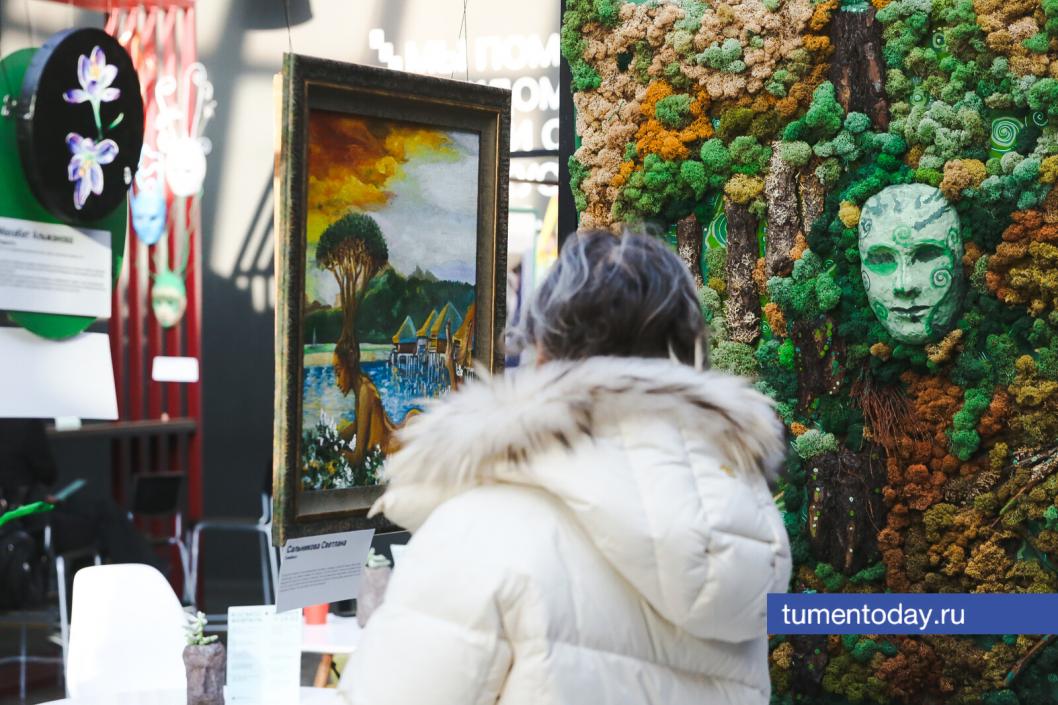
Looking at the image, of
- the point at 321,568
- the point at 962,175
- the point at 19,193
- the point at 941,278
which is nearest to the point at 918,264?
the point at 941,278

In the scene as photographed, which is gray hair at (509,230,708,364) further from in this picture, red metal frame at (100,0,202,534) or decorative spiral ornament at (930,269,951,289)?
red metal frame at (100,0,202,534)

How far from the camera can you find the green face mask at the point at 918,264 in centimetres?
329

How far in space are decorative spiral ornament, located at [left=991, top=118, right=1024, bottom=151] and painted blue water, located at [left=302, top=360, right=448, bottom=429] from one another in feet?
6.00

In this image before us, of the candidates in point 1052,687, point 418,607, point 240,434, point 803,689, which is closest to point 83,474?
point 240,434

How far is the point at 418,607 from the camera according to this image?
1128mm

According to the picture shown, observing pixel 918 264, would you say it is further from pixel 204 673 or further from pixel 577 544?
pixel 577 544

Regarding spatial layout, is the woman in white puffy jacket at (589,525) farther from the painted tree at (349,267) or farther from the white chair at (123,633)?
the white chair at (123,633)

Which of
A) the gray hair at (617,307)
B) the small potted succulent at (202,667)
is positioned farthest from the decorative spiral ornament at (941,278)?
the gray hair at (617,307)

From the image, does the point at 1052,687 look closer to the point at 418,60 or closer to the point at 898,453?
the point at 898,453

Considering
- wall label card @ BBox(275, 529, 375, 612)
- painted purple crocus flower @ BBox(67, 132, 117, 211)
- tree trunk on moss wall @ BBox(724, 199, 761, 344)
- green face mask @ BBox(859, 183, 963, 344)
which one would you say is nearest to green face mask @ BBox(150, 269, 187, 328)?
painted purple crocus flower @ BBox(67, 132, 117, 211)

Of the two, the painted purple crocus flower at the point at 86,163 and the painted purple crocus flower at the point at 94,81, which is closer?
the painted purple crocus flower at the point at 86,163

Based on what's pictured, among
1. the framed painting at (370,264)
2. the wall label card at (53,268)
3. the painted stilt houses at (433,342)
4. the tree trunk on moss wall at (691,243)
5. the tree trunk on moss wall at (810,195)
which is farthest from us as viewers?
the tree trunk on moss wall at (691,243)

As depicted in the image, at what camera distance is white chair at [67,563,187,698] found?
3.12 m

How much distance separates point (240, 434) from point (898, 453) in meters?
5.49
